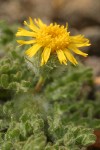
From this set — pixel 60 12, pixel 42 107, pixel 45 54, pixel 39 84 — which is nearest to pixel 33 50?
pixel 45 54

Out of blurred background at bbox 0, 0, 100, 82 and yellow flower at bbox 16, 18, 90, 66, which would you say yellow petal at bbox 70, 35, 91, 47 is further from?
blurred background at bbox 0, 0, 100, 82

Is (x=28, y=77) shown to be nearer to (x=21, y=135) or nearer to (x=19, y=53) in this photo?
(x=19, y=53)

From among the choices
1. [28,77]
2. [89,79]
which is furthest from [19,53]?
[89,79]

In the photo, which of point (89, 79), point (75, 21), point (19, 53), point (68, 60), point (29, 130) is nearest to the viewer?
point (29, 130)

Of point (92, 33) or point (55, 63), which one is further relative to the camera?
point (92, 33)

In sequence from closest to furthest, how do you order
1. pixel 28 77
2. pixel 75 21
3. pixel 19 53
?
1. pixel 28 77
2. pixel 19 53
3. pixel 75 21

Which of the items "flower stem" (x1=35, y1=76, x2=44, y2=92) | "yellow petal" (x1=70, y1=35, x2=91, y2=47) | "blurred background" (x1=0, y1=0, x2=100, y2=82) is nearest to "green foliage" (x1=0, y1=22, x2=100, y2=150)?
"flower stem" (x1=35, y1=76, x2=44, y2=92)

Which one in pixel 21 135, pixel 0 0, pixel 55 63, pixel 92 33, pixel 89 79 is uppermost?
pixel 0 0
